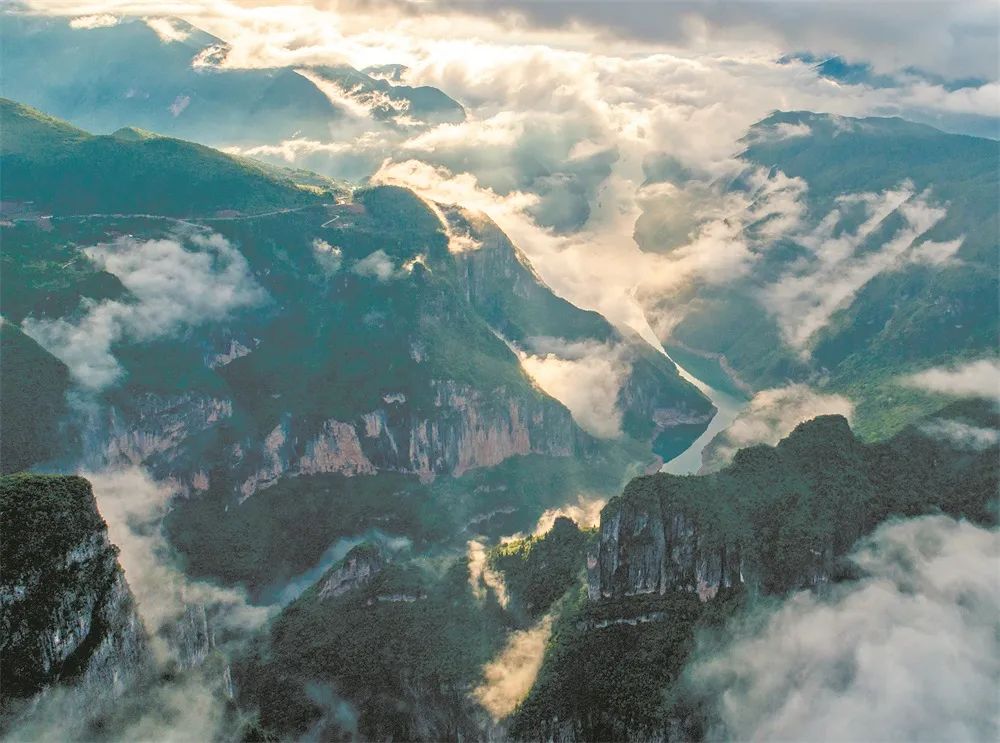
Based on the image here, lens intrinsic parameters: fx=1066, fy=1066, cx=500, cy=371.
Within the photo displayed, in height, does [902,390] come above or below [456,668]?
below

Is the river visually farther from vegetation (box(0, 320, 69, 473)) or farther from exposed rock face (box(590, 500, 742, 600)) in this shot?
vegetation (box(0, 320, 69, 473))

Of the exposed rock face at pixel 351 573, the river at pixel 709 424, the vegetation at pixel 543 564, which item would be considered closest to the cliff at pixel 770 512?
the vegetation at pixel 543 564

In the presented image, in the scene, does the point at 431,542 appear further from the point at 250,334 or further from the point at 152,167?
the point at 152,167

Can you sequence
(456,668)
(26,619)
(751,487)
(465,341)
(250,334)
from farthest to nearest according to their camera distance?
1. (465,341)
2. (250,334)
3. (751,487)
4. (456,668)
5. (26,619)

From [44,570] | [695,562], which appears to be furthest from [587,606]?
[44,570]

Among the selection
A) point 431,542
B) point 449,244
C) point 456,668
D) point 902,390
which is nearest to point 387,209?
point 449,244
